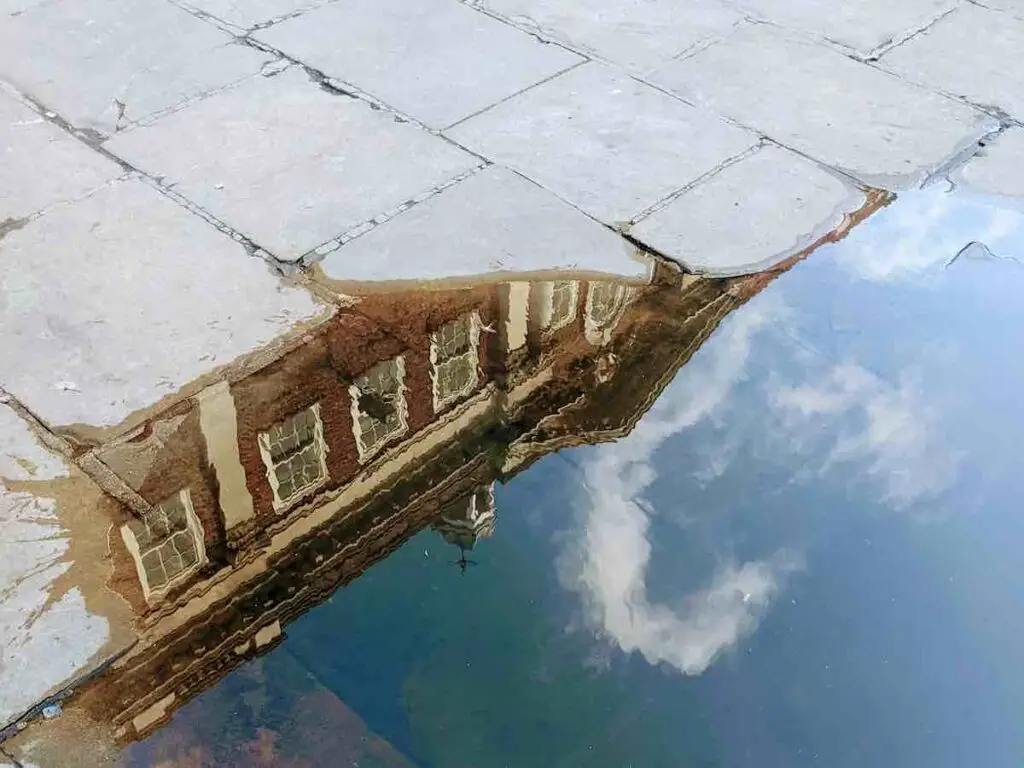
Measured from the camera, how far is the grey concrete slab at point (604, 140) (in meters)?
4.37

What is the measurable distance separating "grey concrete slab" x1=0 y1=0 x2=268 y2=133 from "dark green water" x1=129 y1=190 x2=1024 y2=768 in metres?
2.66

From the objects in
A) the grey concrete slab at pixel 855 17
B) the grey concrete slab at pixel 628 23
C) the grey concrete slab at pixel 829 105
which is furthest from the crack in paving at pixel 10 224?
the grey concrete slab at pixel 855 17

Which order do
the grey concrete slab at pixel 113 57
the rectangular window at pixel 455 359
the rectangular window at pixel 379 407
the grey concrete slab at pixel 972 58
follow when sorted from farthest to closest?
1. the grey concrete slab at pixel 972 58
2. the grey concrete slab at pixel 113 57
3. the rectangular window at pixel 455 359
4. the rectangular window at pixel 379 407

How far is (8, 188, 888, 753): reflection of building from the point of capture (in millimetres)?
2943

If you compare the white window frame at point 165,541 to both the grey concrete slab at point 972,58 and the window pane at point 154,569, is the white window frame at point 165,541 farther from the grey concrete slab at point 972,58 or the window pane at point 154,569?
the grey concrete slab at point 972,58

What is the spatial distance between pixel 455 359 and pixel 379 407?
0.33 metres

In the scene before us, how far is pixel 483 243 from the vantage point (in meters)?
4.03

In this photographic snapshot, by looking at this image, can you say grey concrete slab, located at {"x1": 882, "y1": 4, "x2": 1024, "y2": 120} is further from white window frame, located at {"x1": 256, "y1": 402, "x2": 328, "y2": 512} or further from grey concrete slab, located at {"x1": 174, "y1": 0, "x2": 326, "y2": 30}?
white window frame, located at {"x1": 256, "y1": 402, "x2": 328, "y2": 512}

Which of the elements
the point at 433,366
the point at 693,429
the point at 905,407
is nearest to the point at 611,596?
the point at 693,429

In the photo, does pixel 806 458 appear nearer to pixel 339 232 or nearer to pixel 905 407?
pixel 905 407

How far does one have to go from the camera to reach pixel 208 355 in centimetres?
359

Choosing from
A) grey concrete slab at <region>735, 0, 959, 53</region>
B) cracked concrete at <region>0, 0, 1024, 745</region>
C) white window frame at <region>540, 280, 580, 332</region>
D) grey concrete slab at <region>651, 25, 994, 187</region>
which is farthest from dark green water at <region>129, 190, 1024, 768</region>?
grey concrete slab at <region>735, 0, 959, 53</region>

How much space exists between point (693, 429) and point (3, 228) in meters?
2.70

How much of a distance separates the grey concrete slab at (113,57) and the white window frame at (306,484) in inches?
77.1
